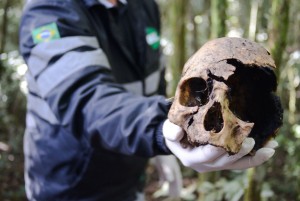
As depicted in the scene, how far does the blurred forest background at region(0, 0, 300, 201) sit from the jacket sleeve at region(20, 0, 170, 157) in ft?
3.18

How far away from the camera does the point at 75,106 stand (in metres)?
1.13

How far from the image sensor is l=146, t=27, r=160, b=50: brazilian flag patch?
5.83 feet

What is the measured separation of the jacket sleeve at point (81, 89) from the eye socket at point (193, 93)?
127 millimetres

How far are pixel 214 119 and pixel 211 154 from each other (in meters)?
0.06

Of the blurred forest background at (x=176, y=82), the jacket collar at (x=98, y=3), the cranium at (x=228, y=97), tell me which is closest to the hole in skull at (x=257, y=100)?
the cranium at (x=228, y=97)

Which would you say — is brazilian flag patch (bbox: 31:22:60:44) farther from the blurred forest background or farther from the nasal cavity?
the blurred forest background

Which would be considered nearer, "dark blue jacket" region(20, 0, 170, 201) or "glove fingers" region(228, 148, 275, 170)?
"glove fingers" region(228, 148, 275, 170)

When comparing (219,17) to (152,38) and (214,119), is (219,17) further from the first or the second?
(214,119)

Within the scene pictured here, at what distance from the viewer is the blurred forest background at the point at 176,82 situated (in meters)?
2.38

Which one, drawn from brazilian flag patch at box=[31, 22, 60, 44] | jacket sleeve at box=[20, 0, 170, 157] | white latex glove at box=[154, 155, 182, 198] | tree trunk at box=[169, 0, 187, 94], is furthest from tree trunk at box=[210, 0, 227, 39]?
tree trunk at box=[169, 0, 187, 94]

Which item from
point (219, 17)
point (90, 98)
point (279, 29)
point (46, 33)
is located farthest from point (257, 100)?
point (219, 17)

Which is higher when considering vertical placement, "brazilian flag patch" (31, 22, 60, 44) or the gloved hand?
"brazilian flag patch" (31, 22, 60, 44)

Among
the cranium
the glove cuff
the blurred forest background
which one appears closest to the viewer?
the cranium

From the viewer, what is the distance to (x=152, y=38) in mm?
1813
